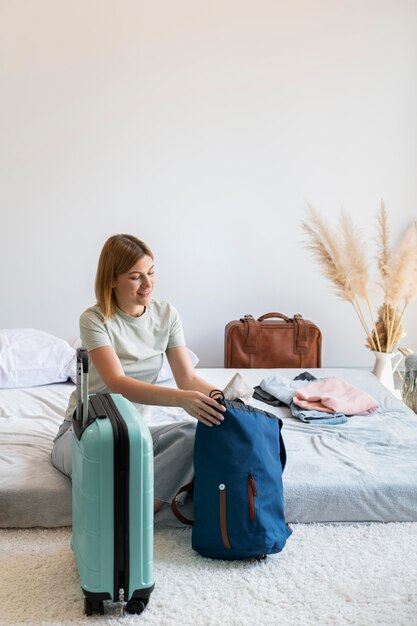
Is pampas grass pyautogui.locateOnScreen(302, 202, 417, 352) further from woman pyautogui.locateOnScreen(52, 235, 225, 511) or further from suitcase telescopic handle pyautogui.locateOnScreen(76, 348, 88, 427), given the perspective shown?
suitcase telescopic handle pyautogui.locateOnScreen(76, 348, 88, 427)

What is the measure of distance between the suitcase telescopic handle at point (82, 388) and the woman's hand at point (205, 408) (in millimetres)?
299

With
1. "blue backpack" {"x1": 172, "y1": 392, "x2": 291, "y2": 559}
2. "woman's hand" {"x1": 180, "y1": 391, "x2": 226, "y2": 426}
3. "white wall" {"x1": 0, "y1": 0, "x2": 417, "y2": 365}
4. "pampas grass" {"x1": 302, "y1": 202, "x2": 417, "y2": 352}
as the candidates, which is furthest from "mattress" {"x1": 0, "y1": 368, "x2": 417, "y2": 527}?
"white wall" {"x1": 0, "y1": 0, "x2": 417, "y2": 365}

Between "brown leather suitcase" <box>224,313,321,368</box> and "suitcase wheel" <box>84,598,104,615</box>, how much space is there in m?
2.23

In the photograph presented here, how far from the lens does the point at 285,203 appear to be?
4.52 m

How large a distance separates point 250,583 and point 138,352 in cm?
78

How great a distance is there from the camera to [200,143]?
4.42 meters

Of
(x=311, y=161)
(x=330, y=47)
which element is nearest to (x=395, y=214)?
(x=311, y=161)

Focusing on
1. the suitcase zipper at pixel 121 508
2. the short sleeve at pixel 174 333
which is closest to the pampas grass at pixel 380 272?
the short sleeve at pixel 174 333

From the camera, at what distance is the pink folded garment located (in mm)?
3150

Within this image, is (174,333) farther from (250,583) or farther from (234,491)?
(250,583)

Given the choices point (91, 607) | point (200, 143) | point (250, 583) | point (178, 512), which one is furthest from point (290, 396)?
point (200, 143)

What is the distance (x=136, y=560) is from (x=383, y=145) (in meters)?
3.20

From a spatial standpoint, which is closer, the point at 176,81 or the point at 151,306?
the point at 151,306

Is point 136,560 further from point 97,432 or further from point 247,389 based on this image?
point 247,389
